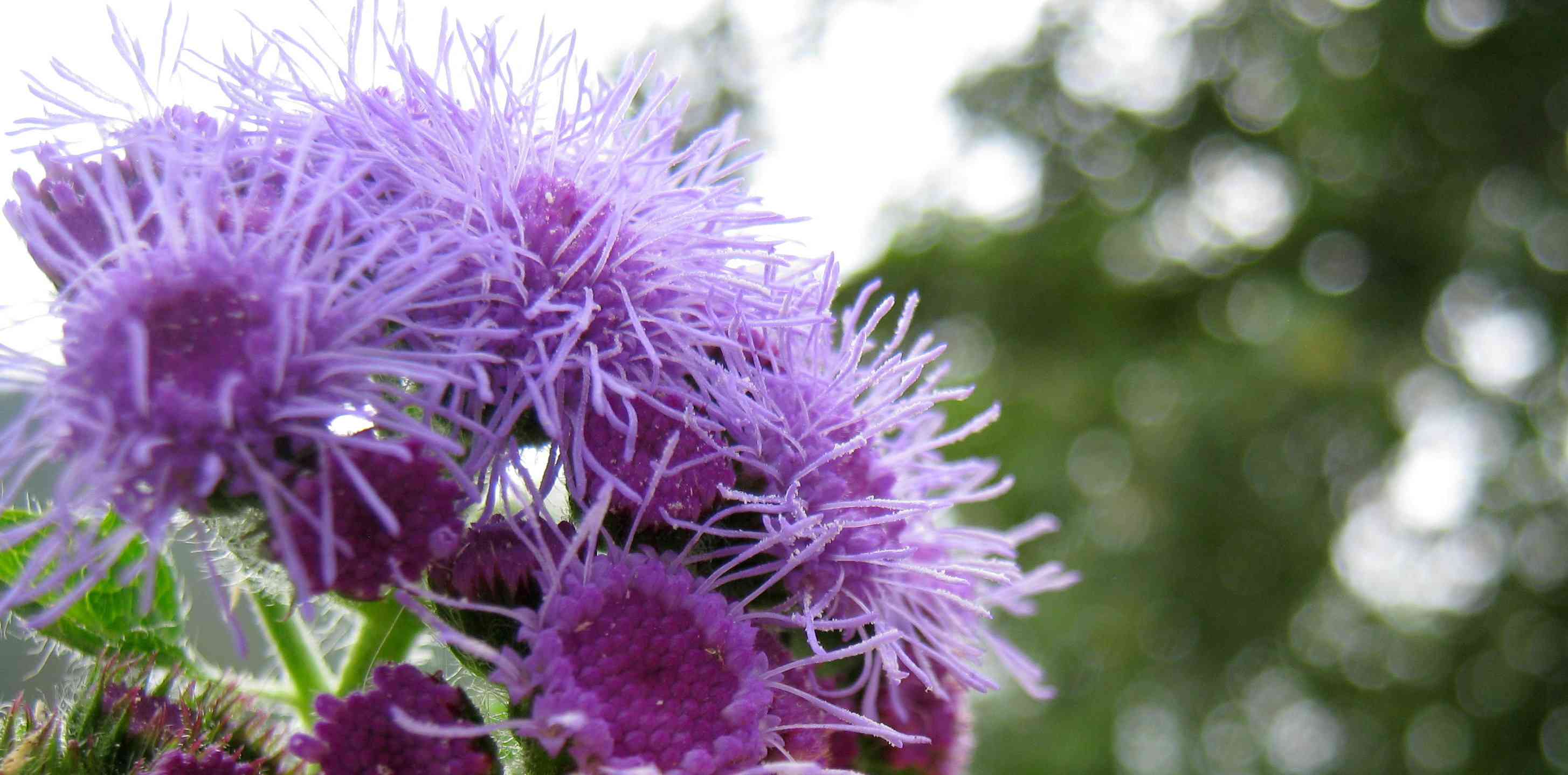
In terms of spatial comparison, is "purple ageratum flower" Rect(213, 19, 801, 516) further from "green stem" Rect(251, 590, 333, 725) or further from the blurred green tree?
the blurred green tree

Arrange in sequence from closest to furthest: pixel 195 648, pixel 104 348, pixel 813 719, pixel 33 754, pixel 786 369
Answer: pixel 104 348 → pixel 33 754 → pixel 813 719 → pixel 786 369 → pixel 195 648

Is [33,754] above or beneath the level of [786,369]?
beneath

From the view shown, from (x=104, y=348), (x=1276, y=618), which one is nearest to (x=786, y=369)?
(x=104, y=348)

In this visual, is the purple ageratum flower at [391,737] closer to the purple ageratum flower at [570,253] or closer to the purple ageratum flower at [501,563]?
the purple ageratum flower at [501,563]

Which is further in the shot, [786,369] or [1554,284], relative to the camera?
[1554,284]

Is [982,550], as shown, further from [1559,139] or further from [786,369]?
[1559,139]

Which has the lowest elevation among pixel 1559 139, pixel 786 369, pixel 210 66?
pixel 786 369

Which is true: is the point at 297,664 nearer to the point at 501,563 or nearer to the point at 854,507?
the point at 501,563
